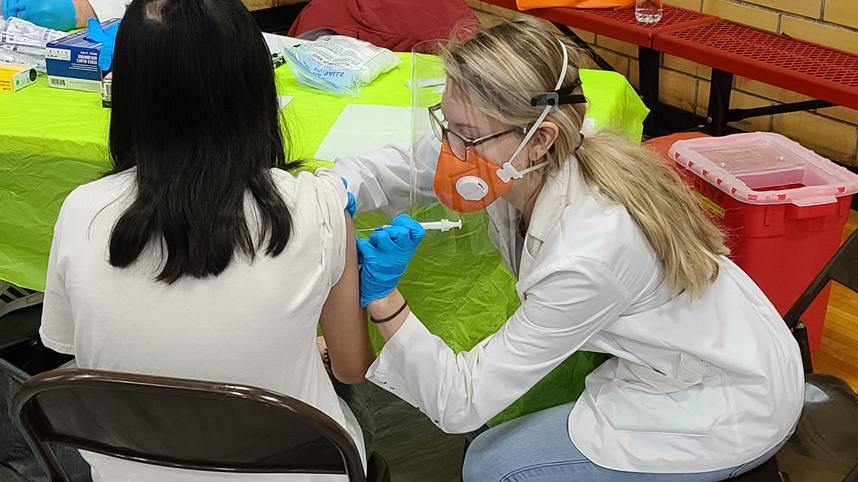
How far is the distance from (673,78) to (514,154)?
2.53 m

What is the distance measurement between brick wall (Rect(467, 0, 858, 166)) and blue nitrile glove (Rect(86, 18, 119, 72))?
218 cm

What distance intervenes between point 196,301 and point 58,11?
1493 mm

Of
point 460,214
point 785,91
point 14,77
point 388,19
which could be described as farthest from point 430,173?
point 785,91

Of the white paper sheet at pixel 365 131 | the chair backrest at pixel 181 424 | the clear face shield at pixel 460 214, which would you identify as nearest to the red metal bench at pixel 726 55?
the white paper sheet at pixel 365 131

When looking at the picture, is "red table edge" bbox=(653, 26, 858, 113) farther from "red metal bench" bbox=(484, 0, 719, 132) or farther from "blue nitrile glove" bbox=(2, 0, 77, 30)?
"blue nitrile glove" bbox=(2, 0, 77, 30)

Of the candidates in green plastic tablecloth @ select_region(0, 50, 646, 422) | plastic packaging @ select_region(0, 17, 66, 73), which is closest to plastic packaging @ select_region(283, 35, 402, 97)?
green plastic tablecloth @ select_region(0, 50, 646, 422)

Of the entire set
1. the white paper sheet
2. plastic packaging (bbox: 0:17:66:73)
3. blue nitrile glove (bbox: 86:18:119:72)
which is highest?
blue nitrile glove (bbox: 86:18:119:72)

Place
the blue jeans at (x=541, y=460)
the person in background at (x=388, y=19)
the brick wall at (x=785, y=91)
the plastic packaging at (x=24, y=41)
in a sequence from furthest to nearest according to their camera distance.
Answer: the brick wall at (x=785, y=91), the person in background at (x=388, y=19), the plastic packaging at (x=24, y=41), the blue jeans at (x=541, y=460)

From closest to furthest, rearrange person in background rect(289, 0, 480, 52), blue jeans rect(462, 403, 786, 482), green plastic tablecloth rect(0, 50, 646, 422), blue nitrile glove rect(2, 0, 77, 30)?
blue jeans rect(462, 403, 786, 482) → green plastic tablecloth rect(0, 50, 646, 422) → blue nitrile glove rect(2, 0, 77, 30) → person in background rect(289, 0, 480, 52)

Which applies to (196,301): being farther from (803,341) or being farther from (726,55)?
(726,55)

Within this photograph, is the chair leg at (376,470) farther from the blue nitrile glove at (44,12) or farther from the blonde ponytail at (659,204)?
the blue nitrile glove at (44,12)

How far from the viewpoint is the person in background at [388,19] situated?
114 inches

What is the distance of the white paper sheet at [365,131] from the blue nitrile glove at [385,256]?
0.42 metres

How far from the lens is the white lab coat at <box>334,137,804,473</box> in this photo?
1.29 metres
